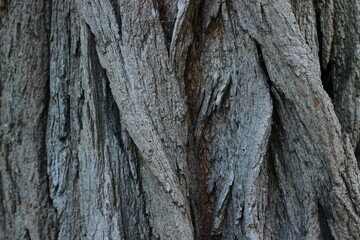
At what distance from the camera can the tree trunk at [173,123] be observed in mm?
1393

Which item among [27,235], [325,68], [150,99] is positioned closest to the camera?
[150,99]

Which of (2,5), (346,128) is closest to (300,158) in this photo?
(346,128)

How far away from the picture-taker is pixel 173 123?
1419 mm

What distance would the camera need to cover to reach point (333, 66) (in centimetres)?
165

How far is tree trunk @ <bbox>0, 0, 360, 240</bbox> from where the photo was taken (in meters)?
1.39

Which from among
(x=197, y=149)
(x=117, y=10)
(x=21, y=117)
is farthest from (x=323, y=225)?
(x=21, y=117)

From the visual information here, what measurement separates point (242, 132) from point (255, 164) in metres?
0.12

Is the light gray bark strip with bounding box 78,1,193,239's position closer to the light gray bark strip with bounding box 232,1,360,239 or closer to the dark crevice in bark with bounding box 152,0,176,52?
the dark crevice in bark with bounding box 152,0,176,52

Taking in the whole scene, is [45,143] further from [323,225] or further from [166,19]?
[323,225]

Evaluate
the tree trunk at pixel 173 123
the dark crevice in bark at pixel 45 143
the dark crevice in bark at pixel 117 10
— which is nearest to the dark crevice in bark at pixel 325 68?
the tree trunk at pixel 173 123

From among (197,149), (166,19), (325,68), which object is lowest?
(197,149)

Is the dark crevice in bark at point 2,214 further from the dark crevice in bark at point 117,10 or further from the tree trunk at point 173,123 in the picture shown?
the dark crevice in bark at point 117,10

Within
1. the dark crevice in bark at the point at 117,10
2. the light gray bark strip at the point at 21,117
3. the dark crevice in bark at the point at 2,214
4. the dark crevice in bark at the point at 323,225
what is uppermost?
the dark crevice in bark at the point at 117,10

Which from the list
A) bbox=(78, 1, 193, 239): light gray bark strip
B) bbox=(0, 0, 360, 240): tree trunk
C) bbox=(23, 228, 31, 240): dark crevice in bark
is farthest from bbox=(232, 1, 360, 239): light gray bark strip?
bbox=(23, 228, 31, 240): dark crevice in bark
